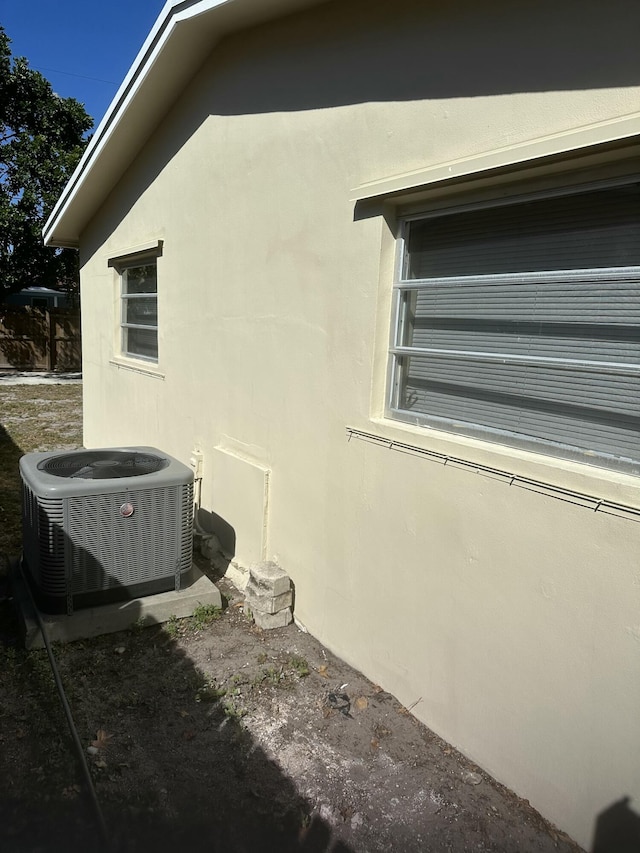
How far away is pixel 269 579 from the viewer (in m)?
3.84

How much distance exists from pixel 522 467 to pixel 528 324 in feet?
2.11

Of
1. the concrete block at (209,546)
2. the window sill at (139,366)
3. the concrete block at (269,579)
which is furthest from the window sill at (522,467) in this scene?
the window sill at (139,366)

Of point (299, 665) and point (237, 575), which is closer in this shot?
point (299, 665)

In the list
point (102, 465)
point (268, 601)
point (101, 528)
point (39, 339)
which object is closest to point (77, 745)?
point (101, 528)

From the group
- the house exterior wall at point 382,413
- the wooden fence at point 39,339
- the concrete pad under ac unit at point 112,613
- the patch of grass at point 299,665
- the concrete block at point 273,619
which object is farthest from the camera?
the wooden fence at point 39,339

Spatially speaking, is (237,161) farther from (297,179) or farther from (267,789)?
(267,789)

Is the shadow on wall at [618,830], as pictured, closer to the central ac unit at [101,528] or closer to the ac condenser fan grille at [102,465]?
the central ac unit at [101,528]

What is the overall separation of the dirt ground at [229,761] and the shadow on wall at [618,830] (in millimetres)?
173

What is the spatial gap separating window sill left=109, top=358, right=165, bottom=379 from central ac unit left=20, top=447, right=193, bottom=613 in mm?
2127

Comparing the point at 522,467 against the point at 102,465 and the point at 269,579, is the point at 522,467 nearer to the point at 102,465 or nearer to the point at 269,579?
the point at 269,579

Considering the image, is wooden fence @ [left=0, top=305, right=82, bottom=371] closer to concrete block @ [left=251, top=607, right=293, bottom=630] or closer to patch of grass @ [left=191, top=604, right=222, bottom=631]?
patch of grass @ [left=191, top=604, right=222, bottom=631]

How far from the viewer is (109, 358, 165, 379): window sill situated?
6043 millimetres

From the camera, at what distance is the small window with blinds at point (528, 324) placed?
7.30 ft

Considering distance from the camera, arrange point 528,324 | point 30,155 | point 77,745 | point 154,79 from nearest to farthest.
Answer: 1. point 528,324
2. point 77,745
3. point 154,79
4. point 30,155
